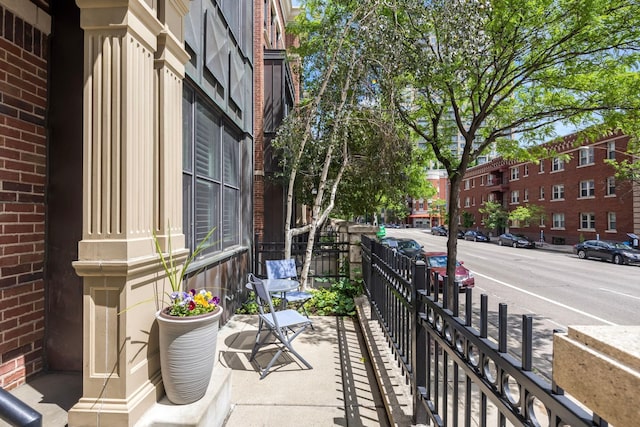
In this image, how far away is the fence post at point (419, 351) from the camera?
9.04 ft

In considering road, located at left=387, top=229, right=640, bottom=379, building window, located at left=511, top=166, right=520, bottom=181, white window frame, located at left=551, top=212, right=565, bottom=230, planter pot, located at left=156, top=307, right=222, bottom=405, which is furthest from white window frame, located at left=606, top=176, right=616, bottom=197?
planter pot, located at left=156, top=307, right=222, bottom=405

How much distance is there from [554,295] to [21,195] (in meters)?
14.2

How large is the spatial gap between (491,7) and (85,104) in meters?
7.04

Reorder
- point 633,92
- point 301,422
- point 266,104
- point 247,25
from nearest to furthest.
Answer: point 301,422 → point 633,92 → point 247,25 → point 266,104

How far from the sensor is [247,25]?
322 inches

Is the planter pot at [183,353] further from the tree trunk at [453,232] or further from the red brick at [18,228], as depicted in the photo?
the tree trunk at [453,232]

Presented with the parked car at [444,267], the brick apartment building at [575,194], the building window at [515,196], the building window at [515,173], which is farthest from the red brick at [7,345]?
the building window at [515,173]

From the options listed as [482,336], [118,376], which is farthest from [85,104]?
[482,336]

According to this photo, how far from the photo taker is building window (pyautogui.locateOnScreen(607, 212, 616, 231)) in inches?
1046

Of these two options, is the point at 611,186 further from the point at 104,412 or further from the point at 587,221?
the point at 104,412

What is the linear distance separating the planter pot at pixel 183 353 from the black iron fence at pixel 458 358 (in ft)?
5.93

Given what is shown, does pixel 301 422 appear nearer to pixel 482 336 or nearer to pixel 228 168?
pixel 482 336

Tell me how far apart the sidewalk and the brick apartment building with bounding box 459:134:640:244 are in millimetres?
19330

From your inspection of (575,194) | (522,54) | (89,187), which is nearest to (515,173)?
(575,194)
